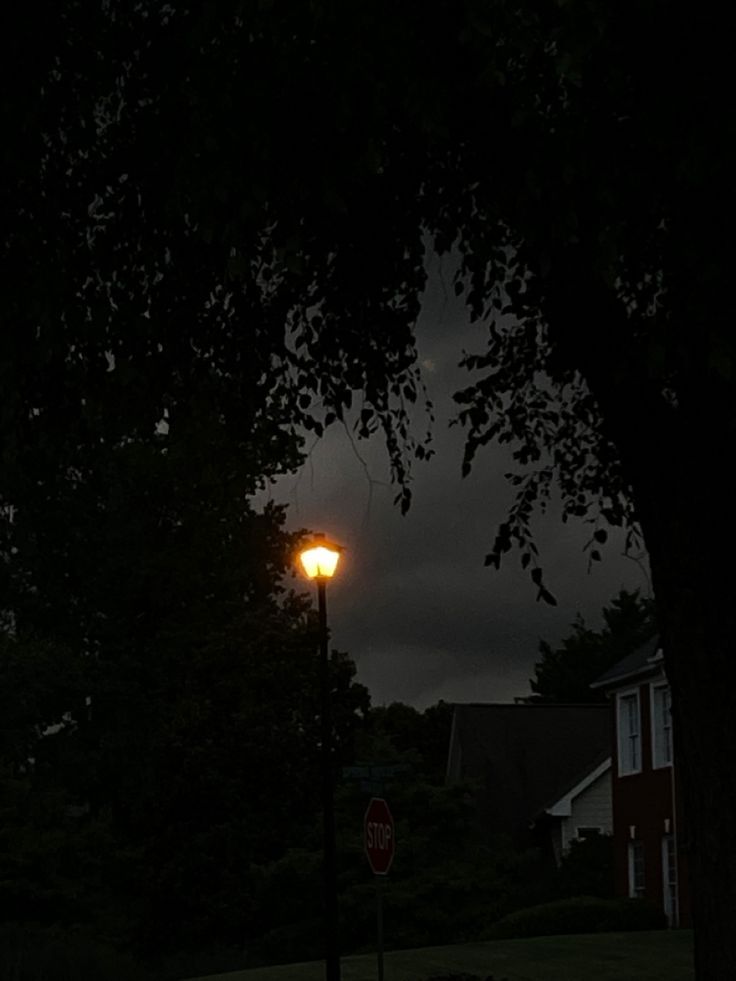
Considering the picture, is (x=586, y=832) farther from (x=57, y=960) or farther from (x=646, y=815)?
(x=57, y=960)

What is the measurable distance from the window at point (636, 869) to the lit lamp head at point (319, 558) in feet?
68.6

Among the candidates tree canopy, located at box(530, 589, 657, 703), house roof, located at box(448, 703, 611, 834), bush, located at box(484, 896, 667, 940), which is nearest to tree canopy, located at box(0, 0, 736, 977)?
bush, located at box(484, 896, 667, 940)

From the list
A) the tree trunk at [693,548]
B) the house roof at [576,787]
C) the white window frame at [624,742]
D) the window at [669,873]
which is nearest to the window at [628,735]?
the white window frame at [624,742]

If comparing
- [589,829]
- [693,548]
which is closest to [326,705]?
[693,548]

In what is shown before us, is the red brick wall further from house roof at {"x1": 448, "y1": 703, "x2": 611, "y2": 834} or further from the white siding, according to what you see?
house roof at {"x1": 448, "y1": 703, "x2": 611, "y2": 834}

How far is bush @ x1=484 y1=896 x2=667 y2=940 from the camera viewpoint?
121 feet

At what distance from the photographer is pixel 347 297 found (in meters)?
14.1

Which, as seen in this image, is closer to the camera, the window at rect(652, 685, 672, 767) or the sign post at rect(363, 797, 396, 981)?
the sign post at rect(363, 797, 396, 981)

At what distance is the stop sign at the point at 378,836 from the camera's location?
70.1 feet

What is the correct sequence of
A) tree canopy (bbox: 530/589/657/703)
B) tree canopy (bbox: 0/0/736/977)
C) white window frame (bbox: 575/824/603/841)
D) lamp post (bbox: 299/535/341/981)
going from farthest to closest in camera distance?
tree canopy (bbox: 530/589/657/703)
white window frame (bbox: 575/824/603/841)
lamp post (bbox: 299/535/341/981)
tree canopy (bbox: 0/0/736/977)

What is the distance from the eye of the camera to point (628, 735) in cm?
4416

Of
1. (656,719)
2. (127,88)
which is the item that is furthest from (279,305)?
(656,719)

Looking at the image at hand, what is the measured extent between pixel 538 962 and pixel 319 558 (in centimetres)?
843

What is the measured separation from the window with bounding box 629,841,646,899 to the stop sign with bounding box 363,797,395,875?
23.0 m
